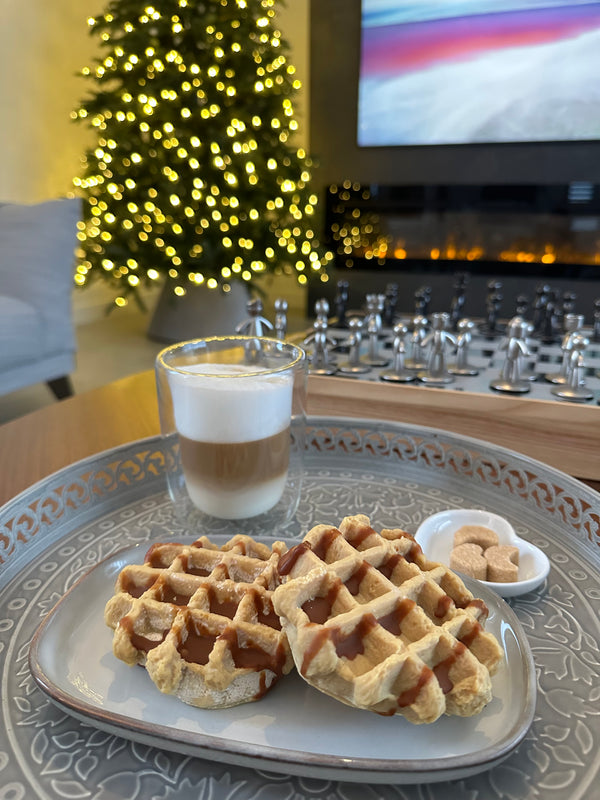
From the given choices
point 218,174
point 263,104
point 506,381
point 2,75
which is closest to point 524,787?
point 506,381

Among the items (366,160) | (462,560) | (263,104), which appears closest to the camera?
(462,560)

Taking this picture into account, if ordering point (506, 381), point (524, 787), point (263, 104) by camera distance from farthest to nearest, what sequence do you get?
1. point (263, 104)
2. point (506, 381)
3. point (524, 787)

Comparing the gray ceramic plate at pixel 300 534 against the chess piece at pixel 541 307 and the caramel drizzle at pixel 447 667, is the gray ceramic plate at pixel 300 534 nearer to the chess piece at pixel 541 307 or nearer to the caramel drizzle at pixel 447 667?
the caramel drizzle at pixel 447 667

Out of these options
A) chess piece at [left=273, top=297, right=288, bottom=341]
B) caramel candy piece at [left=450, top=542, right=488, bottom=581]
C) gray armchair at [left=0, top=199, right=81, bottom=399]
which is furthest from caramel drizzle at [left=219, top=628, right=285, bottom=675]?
gray armchair at [left=0, top=199, right=81, bottom=399]

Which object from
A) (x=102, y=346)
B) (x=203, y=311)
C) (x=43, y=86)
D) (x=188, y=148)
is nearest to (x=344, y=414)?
(x=188, y=148)

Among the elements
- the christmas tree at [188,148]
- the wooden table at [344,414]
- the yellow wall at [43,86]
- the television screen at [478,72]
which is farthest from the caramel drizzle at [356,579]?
the television screen at [478,72]

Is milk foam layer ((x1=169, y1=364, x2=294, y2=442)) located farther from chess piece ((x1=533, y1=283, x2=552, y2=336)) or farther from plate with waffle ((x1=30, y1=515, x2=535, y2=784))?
chess piece ((x1=533, y1=283, x2=552, y2=336))

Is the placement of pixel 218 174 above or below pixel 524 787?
above

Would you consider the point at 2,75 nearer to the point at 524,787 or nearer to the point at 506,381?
the point at 506,381
